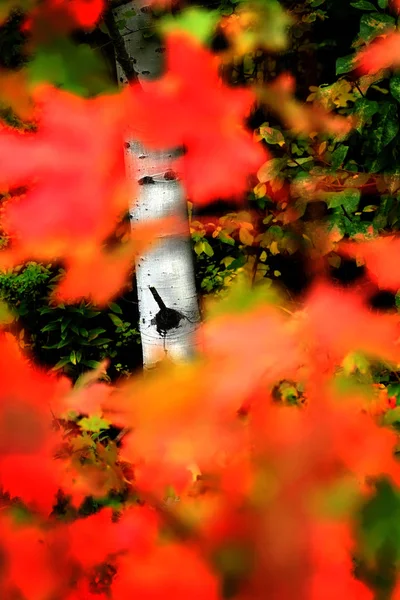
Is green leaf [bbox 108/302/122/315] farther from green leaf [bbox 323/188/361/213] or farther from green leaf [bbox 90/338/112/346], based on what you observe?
green leaf [bbox 323/188/361/213]

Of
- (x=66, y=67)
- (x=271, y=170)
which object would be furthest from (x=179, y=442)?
(x=271, y=170)

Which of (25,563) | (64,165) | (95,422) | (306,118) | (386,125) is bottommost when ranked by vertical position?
(95,422)

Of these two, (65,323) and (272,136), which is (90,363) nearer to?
(65,323)

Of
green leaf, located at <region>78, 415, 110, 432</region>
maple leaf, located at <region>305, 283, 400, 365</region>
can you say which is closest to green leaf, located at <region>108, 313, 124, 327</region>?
green leaf, located at <region>78, 415, 110, 432</region>

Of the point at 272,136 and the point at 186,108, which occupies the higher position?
the point at 186,108

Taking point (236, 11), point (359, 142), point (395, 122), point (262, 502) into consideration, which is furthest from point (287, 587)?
point (359, 142)

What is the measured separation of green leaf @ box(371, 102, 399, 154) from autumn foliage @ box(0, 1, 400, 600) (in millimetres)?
701

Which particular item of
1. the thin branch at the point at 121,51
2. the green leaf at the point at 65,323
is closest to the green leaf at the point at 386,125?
the thin branch at the point at 121,51

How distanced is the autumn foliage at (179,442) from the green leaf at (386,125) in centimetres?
70

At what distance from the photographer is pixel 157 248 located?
3.76 ft

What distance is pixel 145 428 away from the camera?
0.80 metres

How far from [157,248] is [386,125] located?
870mm

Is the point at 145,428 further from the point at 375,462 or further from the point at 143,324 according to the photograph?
the point at 143,324

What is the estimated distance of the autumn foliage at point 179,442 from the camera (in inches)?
24.1
